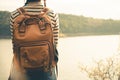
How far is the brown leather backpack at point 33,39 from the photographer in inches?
85.5

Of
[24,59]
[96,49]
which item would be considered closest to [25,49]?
[24,59]

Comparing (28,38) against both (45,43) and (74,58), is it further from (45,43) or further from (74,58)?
(74,58)

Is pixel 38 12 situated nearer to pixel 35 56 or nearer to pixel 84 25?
pixel 35 56

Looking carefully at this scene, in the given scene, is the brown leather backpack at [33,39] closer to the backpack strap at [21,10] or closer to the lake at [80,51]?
the backpack strap at [21,10]

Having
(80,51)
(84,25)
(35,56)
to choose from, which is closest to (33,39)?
(35,56)

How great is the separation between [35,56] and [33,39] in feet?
0.34

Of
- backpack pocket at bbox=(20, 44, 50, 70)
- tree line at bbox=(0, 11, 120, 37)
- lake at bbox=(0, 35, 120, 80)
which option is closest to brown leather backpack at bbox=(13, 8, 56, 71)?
backpack pocket at bbox=(20, 44, 50, 70)

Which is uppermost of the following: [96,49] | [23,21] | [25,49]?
[23,21]

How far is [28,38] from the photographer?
2170mm

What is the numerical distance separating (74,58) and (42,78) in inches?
1838

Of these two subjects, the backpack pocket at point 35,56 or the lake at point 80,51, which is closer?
the backpack pocket at point 35,56

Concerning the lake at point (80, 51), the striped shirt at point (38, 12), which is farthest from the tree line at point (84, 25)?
the striped shirt at point (38, 12)

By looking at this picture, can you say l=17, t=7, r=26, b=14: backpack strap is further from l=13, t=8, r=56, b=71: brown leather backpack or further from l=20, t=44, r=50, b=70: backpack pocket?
l=20, t=44, r=50, b=70: backpack pocket

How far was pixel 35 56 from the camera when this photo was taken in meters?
2.20
